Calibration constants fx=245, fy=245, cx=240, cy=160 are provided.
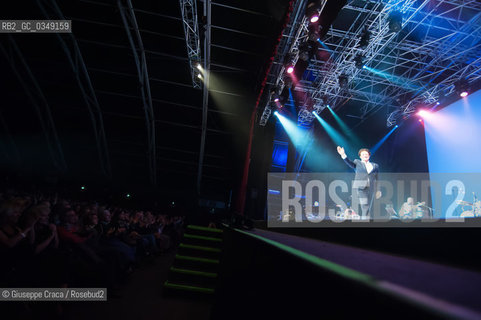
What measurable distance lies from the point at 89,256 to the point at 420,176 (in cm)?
1045

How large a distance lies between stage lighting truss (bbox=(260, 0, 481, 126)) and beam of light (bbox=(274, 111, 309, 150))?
2416mm

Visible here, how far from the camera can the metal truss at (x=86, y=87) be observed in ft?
29.5

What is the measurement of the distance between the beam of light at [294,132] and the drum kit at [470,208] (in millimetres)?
7028

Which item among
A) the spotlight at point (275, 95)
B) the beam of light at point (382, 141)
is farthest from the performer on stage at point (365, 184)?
the beam of light at point (382, 141)

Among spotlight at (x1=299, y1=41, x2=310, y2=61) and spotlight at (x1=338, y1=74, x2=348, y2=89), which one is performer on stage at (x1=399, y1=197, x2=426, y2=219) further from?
spotlight at (x1=299, y1=41, x2=310, y2=61)

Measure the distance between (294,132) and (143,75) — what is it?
25.3 ft

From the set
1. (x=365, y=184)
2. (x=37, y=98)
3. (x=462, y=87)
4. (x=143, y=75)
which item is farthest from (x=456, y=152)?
(x=37, y=98)

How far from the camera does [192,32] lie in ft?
26.8

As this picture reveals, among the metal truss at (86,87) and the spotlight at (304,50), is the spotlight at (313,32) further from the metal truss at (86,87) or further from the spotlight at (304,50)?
the metal truss at (86,87)

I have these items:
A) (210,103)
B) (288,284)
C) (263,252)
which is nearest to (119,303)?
(263,252)

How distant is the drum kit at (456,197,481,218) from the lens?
5980 mm

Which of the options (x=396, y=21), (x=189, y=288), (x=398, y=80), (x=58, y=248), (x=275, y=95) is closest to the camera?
(x=58, y=248)

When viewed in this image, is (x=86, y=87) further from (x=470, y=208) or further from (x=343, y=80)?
(x=470, y=208)

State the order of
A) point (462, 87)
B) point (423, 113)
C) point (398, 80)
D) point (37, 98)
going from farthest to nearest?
1. point (37, 98)
2. point (423, 113)
3. point (398, 80)
4. point (462, 87)
